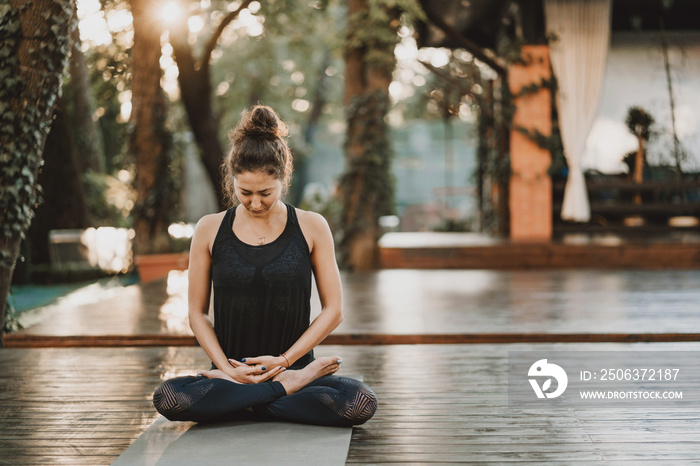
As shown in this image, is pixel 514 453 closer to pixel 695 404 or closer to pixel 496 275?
pixel 695 404

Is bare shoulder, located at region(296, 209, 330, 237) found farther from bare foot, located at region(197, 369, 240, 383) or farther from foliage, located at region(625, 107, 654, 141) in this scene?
foliage, located at region(625, 107, 654, 141)

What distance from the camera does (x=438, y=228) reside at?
12.4 meters

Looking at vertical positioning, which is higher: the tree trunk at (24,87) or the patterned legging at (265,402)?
the tree trunk at (24,87)

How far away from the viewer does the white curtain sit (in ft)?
28.3

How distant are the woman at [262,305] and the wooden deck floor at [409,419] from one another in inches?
8.3

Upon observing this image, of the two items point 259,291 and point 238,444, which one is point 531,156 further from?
point 238,444

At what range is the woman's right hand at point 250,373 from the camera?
2553 millimetres

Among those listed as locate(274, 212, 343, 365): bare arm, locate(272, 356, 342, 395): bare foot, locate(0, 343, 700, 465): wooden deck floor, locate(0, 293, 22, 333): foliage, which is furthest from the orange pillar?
locate(272, 356, 342, 395): bare foot

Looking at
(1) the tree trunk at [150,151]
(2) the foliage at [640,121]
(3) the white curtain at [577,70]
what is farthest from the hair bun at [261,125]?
(2) the foliage at [640,121]

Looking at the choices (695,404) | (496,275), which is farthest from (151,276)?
(695,404)

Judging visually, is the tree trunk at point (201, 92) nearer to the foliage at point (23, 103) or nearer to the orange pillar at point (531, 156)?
the orange pillar at point (531, 156)

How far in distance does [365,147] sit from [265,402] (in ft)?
18.8

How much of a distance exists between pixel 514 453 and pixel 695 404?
95 centimetres

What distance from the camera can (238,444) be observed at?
2.33 m
